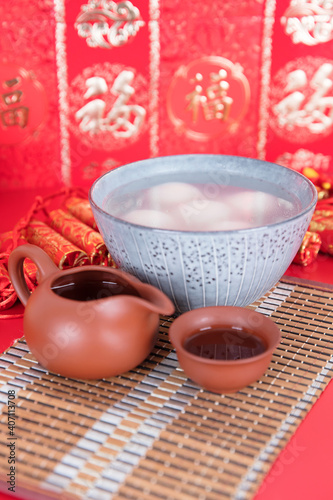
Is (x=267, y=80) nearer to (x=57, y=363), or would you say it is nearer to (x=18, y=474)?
(x=57, y=363)

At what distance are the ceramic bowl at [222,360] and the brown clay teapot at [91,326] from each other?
6 cm

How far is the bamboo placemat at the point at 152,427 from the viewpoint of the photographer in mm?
824

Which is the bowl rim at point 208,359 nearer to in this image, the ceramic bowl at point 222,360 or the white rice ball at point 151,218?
the ceramic bowl at point 222,360

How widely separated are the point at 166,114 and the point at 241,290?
1059mm

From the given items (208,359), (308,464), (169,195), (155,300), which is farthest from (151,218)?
(308,464)

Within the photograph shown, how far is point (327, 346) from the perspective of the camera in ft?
3.70

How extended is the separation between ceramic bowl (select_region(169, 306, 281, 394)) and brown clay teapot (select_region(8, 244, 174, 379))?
6cm

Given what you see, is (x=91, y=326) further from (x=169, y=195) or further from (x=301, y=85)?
(x=301, y=85)

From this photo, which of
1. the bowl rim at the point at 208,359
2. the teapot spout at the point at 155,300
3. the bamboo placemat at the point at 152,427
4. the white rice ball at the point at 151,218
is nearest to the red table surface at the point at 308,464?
the bamboo placemat at the point at 152,427

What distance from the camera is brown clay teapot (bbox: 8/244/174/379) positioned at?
94 cm

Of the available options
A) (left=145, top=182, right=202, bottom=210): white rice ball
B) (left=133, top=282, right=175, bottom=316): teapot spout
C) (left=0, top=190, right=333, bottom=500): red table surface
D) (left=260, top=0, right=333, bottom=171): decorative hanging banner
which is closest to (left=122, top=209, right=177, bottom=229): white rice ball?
(left=145, top=182, right=202, bottom=210): white rice ball

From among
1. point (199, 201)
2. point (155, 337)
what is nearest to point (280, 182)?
point (199, 201)

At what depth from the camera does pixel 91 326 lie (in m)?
0.94

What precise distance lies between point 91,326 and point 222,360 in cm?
21
